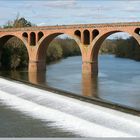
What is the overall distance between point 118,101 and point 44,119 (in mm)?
7832

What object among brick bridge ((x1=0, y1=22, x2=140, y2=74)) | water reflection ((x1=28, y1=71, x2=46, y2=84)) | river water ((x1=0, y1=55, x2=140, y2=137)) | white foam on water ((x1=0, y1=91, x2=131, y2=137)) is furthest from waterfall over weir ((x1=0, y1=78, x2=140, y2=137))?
brick bridge ((x1=0, y1=22, x2=140, y2=74))

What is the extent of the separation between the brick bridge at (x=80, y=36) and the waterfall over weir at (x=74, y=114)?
18316 mm

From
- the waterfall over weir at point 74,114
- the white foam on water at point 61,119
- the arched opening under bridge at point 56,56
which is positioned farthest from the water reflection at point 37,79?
the white foam on water at point 61,119

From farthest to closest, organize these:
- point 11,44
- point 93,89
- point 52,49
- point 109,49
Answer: point 109,49
point 52,49
point 11,44
point 93,89

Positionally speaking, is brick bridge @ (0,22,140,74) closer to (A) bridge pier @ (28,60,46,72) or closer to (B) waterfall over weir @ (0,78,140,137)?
(A) bridge pier @ (28,60,46,72)

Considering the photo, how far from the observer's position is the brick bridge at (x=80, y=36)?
4594 centimetres

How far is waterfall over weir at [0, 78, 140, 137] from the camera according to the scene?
19.3 metres

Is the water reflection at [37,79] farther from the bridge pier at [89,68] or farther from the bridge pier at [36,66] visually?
the bridge pier at [89,68]

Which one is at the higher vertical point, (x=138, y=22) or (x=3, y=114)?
(x=138, y=22)

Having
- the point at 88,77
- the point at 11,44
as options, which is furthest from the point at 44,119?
the point at 11,44

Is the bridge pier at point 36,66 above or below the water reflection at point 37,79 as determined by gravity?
above

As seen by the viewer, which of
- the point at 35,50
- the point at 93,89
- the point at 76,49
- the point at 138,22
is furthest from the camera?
the point at 76,49

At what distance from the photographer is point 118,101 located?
28.5 meters

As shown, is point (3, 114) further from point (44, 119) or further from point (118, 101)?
point (118, 101)
